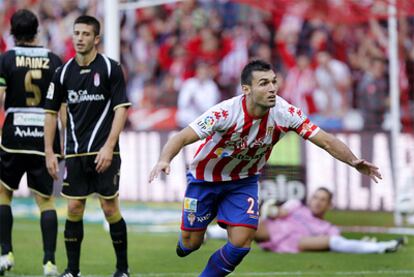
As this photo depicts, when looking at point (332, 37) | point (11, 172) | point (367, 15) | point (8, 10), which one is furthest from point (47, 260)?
point (8, 10)

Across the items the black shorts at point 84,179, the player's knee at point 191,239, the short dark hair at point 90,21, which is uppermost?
the short dark hair at point 90,21

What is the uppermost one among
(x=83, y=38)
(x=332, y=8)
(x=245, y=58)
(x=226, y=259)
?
(x=332, y=8)

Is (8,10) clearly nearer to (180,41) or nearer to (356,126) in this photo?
(180,41)

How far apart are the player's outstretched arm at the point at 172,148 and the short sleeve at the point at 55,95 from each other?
1.68 meters

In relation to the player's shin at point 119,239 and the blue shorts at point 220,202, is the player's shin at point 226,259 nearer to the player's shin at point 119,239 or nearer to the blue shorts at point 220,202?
the blue shorts at point 220,202

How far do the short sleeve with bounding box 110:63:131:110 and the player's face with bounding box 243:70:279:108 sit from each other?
1339mm

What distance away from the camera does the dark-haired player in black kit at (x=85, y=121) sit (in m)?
8.80

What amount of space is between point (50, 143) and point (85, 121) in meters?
0.36

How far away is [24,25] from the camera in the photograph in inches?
370

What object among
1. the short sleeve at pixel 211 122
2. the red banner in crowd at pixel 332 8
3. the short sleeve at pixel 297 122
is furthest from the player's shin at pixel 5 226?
the red banner in crowd at pixel 332 8

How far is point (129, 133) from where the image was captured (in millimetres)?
15242

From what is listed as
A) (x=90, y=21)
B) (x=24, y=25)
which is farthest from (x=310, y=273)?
(x=24, y=25)

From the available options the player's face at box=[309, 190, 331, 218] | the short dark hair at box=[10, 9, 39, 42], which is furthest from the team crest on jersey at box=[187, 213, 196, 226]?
the player's face at box=[309, 190, 331, 218]

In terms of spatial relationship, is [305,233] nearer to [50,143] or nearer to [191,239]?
[191,239]
